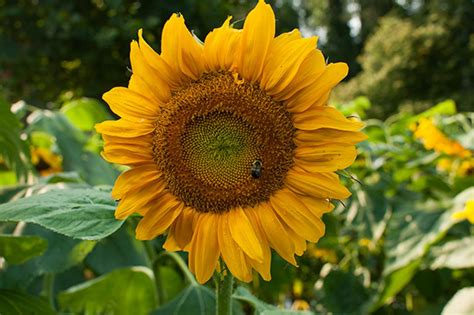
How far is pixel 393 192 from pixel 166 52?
1.48 metres

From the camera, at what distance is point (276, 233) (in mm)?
934

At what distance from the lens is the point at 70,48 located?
682cm

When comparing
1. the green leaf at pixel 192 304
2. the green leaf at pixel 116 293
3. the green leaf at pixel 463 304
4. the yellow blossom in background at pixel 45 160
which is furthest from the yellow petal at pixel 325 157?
the yellow blossom in background at pixel 45 160

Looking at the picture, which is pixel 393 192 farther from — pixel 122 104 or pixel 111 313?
pixel 122 104

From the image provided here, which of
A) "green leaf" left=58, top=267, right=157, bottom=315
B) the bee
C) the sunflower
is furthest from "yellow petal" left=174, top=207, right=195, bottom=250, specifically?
"green leaf" left=58, top=267, right=157, bottom=315

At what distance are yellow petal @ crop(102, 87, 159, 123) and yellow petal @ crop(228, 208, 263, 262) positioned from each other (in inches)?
7.2

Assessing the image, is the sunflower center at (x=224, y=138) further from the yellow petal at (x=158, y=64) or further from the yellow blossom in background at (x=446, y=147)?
the yellow blossom in background at (x=446, y=147)

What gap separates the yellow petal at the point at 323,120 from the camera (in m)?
0.91

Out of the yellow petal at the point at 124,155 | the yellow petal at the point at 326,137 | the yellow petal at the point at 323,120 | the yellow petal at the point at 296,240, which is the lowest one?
the yellow petal at the point at 296,240

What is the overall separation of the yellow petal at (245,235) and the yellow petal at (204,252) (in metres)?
0.03

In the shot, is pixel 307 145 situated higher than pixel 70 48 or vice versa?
pixel 307 145

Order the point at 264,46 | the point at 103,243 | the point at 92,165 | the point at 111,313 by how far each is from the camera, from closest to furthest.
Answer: the point at 264,46 < the point at 103,243 < the point at 111,313 < the point at 92,165

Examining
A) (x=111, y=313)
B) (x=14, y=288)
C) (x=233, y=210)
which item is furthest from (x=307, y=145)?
(x=111, y=313)

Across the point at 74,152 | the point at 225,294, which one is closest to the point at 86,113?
the point at 74,152
